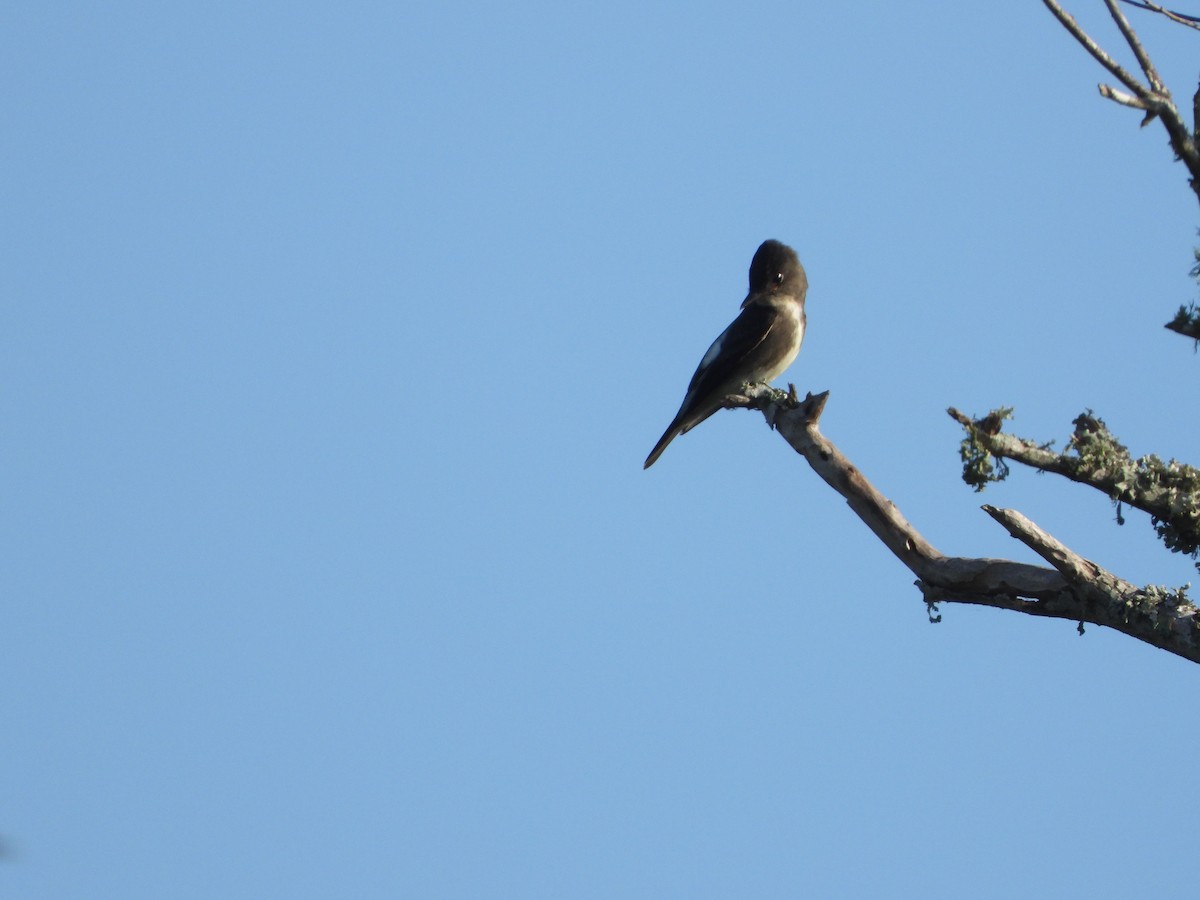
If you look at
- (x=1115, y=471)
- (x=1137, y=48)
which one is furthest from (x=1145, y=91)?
(x=1115, y=471)

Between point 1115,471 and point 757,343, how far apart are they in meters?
6.22

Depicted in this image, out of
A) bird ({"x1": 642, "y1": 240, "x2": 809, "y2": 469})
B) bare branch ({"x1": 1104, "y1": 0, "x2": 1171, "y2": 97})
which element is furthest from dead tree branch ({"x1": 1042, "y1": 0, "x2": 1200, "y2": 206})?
bird ({"x1": 642, "y1": 240, "x2": 809, "y2": 469})

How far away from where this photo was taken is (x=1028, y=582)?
5.43m

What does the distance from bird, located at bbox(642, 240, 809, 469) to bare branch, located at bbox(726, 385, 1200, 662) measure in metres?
4.89

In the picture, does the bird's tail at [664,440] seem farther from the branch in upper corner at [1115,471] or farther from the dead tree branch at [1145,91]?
the dead tree branch at [1145,91]

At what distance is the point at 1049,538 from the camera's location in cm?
516

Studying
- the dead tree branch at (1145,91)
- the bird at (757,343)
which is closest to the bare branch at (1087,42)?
the dead tree branch at (1145,91)

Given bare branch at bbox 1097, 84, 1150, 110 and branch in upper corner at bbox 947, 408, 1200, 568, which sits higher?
bare branch at bbox 1097, 84, 1150, 110

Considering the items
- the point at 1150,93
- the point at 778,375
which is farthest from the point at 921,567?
the point at 778,375

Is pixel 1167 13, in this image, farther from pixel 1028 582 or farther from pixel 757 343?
pixel 757 343

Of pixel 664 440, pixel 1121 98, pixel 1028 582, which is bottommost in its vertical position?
pixel 1028 582

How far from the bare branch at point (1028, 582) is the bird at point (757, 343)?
4885 millimetres

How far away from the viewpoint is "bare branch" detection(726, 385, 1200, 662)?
5082 millimetres

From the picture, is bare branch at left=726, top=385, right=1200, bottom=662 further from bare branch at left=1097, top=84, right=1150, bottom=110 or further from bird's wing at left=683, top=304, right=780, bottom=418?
bird's wing at left=683, top=304, right=780, bottom=418
